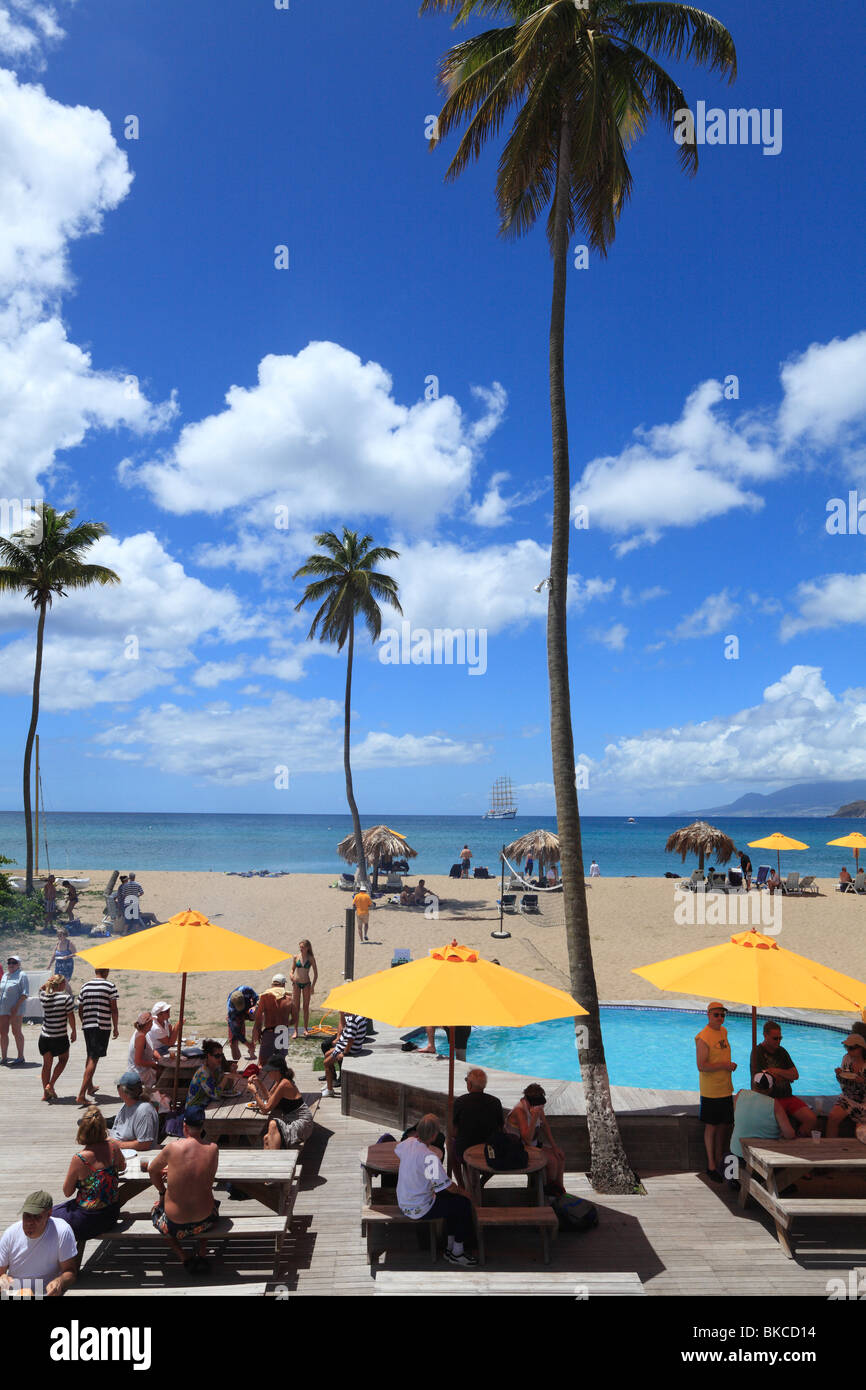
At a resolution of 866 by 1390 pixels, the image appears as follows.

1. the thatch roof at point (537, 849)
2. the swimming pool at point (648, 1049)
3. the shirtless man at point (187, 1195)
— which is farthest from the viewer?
the thatch roof at point (537, 849)

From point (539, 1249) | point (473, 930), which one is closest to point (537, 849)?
point (473, 930)

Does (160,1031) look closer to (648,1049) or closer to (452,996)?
(452,996)

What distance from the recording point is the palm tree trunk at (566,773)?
783 centimetres

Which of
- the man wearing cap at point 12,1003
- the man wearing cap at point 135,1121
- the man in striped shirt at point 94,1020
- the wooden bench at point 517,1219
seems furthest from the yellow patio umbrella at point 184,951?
the man wearing cap at point 12,1003

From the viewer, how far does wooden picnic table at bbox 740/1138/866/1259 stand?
6.42 meters

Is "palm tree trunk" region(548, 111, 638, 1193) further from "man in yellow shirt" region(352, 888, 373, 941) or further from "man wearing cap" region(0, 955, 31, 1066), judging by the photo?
"man in yellow shirt" region(352, 888, 373, 941)

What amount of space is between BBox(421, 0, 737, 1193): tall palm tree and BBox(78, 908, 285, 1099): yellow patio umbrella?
347 cm

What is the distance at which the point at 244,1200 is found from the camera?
7.30m

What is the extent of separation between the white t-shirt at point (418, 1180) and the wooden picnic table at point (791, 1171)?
9.54 ft

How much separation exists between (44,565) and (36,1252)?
2795cm

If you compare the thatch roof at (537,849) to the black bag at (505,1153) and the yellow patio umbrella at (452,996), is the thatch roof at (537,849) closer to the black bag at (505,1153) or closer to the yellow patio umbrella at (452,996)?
the black bag at (505,1153)
